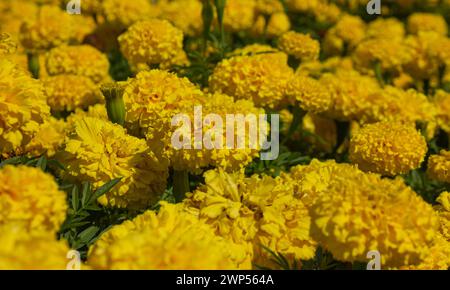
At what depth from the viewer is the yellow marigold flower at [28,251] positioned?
1047 mm

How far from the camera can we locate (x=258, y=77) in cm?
245

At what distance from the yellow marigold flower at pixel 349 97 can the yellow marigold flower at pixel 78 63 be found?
3.55 ft

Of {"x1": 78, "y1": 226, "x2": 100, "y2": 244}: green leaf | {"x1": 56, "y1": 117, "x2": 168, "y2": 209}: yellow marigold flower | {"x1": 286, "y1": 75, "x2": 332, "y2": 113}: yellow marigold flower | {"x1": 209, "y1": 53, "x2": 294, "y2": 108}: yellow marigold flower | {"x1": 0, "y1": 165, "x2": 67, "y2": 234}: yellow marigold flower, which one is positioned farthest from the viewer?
{"x1": 286, "y1": 75, "x2": 332, "y2": 113}: yellow marigold flower

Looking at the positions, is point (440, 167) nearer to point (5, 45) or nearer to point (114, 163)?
point (114, 163)

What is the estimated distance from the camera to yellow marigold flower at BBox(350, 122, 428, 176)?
6.95 feet

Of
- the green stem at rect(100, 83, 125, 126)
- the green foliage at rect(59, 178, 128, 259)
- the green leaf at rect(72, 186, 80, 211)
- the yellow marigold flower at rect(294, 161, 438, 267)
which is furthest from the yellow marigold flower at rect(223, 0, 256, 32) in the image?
the yellow marigold flower at rect(294, 161, 438, 267)

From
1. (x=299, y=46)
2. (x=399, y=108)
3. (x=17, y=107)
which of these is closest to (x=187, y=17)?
(x=299, y=46)

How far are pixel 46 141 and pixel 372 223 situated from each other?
126 cm

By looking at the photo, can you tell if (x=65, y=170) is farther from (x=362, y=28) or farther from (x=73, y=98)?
(x=362, y=28)

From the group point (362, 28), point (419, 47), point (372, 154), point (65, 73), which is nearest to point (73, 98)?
point (65, 73)

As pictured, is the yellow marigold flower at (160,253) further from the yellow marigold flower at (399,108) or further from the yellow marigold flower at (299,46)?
the yellow marigold flower at (299,46)

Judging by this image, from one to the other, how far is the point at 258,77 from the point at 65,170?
0.94m

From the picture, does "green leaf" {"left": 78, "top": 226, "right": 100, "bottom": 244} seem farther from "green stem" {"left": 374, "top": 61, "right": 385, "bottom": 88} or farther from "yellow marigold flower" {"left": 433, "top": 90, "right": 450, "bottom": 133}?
"green stem" {"left": 374, "top": 61, "right": 385, "bottom": 88}

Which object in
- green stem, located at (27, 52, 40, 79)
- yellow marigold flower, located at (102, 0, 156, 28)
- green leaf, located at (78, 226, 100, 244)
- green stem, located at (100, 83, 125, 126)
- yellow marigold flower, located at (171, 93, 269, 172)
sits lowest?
green leaf, located at (78, 226, 100, 244)
